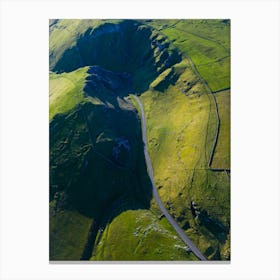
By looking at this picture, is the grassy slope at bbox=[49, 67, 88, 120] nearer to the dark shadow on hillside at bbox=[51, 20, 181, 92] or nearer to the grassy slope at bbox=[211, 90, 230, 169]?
the dark shadow on hillside at bbox=[51, 20, 181, 92]

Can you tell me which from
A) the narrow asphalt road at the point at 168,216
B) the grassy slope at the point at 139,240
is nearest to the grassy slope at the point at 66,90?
the narrow asphalt road at the point at 168,216

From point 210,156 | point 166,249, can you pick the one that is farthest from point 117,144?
point 166,249

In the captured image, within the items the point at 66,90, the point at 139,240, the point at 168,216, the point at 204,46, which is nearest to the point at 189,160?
the point at 168,216

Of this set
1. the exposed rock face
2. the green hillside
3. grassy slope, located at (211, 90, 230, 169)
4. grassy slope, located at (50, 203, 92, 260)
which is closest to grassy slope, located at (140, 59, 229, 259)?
the green hillside

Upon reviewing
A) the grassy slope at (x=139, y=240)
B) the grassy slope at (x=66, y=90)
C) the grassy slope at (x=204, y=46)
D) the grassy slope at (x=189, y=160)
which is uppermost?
the grassy slope at (x=204, y=46)

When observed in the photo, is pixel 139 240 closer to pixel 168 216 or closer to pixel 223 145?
pixel 168 216

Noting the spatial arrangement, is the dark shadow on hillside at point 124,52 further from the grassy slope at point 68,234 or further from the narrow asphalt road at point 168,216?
the grassy slope at point 68,234
